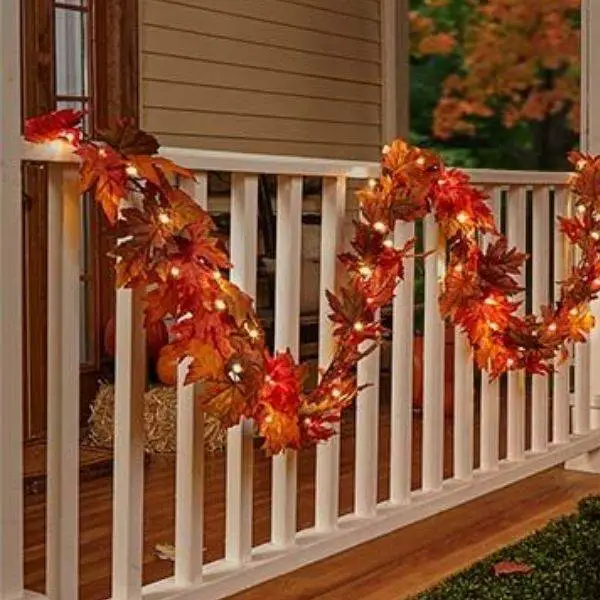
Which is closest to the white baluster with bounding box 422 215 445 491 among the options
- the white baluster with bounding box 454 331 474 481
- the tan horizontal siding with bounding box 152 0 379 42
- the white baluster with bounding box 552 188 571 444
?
the white baluster with bounding box 454 331 474 481

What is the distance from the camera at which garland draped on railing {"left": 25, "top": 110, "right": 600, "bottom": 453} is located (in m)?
2.42

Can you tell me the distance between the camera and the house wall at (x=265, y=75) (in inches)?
213

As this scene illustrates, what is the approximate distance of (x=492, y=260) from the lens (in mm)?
3580

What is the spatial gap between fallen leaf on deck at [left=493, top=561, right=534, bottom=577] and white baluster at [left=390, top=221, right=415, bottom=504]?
31cm

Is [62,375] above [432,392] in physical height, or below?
above

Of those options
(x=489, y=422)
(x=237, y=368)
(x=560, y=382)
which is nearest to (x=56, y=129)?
(x=237, y=368)

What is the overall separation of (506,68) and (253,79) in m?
4.39

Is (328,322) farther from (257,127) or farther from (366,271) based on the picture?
(257,127)

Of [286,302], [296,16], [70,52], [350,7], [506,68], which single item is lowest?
[286,302]

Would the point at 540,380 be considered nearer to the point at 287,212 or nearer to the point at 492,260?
the point at 492,260

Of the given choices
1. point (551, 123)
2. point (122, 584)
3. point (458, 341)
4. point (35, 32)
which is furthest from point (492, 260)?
point (551, 123)

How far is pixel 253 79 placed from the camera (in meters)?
5.94

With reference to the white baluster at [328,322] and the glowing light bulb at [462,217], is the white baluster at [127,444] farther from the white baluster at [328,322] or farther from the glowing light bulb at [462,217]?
the glowing light bulb at [462,217]

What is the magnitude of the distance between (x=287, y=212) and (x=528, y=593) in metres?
1.05
